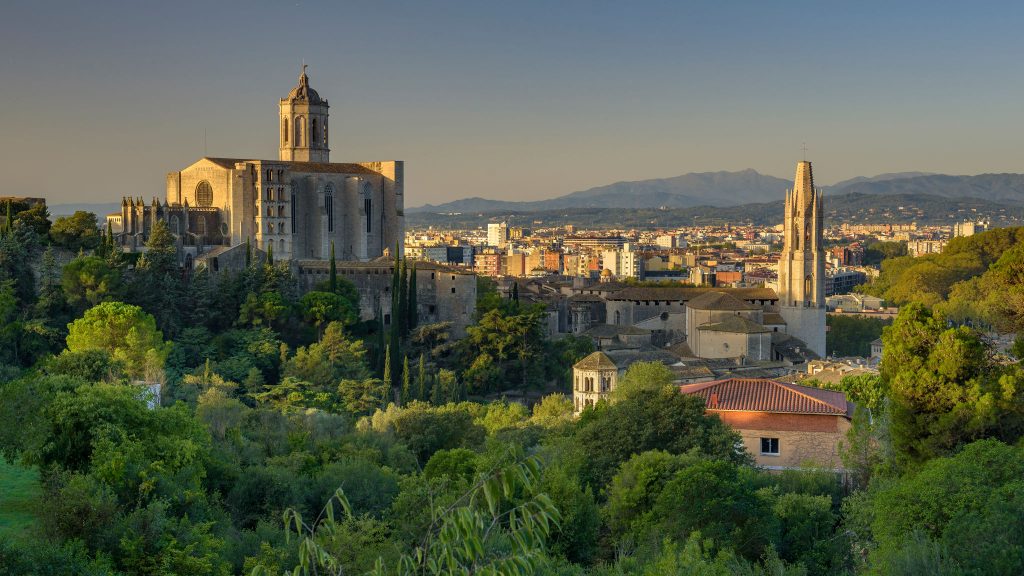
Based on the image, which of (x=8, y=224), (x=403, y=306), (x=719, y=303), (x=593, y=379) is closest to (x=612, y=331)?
(x=719, y=303)

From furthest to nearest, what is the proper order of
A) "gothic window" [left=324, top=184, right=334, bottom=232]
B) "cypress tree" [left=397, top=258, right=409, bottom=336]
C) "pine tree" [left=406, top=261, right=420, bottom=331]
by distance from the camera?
"gothic window" [left=324, top=184, right=334, bottom=232] → "pine tree" [left=406, top=261, right=420, bottom=331] → "cypress tree" [left=397, top=258, right=409, bottom=336]

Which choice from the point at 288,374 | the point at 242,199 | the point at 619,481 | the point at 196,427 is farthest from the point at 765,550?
the point at 242,199

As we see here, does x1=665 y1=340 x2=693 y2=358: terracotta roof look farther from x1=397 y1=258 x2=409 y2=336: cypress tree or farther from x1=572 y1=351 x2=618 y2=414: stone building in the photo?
x1=397 y1=258 x2=409 y2=336: cypress tree

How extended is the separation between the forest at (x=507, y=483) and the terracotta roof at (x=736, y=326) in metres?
13.9

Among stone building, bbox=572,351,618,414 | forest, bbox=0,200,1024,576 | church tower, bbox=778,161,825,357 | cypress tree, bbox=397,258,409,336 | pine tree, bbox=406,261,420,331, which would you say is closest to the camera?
forest, bbox=0,200,1024,576

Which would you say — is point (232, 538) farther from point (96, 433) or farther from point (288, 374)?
point (288, 374)

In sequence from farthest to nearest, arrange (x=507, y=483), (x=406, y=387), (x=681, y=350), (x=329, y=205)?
(x=329, y=205) → (x=681, y=350) → (x=406, y=387) → (x=507, y=483)

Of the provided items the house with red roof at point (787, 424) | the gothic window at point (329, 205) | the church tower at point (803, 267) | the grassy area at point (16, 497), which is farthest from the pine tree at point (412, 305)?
the grassy area at point (16, 497)

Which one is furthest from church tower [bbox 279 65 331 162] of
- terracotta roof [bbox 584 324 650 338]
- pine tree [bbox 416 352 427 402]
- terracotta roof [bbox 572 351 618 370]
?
terracotta roof [bbox 572 351 618 370]

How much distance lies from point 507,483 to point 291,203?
45.3m

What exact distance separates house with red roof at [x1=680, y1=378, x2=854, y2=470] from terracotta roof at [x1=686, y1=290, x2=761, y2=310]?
2583 cm

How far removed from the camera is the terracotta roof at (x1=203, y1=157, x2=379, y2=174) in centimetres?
5231

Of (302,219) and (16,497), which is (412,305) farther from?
(16,497)

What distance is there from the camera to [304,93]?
192 ft
